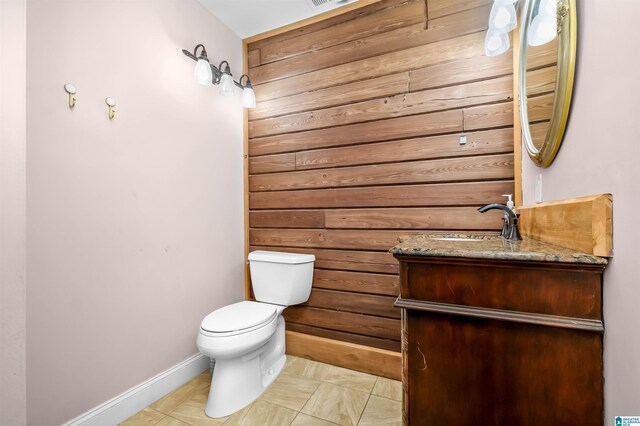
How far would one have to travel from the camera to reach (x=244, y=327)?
142 cm

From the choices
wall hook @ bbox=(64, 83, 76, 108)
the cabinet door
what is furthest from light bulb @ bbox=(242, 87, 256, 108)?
the cabinet door

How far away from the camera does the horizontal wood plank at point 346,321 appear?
1754 mm

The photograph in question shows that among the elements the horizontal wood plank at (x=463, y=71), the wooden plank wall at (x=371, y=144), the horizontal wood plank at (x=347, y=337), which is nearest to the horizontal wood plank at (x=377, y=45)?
the wooden plank wall at (x=371, y=144)

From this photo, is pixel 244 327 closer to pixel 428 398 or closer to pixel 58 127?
pixel 428 398

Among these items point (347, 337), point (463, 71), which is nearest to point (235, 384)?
point (347, 337)

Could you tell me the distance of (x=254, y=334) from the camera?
145cm

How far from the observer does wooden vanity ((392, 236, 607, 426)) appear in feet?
2.17

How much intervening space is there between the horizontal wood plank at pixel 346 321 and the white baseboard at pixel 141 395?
0.70m

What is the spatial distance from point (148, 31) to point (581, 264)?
221 centimetres

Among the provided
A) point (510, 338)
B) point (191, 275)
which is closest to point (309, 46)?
point (191, 275)

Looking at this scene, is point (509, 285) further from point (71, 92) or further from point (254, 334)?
point (71, 92)

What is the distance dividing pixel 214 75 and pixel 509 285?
2082 millimetres

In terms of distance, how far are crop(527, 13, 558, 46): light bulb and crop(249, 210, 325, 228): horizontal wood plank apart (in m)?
1.41

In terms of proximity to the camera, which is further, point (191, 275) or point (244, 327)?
point (191, 275)
